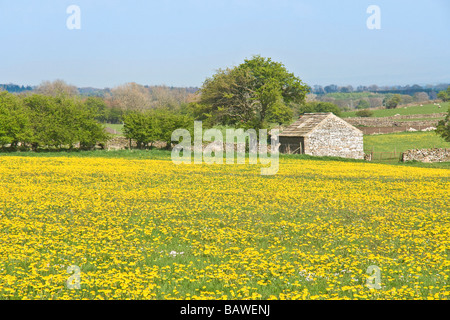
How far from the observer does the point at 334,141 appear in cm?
5856

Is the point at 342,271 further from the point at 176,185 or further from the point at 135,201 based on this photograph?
the point at 176,185

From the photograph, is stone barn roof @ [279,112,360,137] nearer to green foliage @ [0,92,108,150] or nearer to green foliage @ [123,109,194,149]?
green foliage @ [123,109,194,149]

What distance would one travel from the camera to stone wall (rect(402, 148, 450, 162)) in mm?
53469

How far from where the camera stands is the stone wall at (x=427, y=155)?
A: 53469 millimetres

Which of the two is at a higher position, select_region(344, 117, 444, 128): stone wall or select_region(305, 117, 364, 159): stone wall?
select_region(344, 117, 444, 128): stone wall

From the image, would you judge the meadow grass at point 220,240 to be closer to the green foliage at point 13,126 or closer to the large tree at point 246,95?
the green foliage at point 13,126

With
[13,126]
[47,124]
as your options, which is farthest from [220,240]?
[47,124]

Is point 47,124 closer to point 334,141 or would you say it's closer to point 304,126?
point 304,126

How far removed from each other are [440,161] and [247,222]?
44.8m

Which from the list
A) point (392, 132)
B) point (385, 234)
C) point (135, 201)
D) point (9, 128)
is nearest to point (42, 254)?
point (135, 201)

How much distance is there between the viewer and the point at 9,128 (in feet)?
169

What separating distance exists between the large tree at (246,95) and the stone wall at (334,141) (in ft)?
30.2

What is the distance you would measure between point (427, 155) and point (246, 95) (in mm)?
27175

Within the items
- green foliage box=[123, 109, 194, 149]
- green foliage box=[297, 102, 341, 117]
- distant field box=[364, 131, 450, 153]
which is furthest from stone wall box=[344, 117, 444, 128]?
green foliage box=[123, 109, 194, 149]
